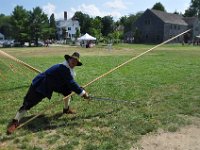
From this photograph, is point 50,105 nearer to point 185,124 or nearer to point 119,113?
point 119,113

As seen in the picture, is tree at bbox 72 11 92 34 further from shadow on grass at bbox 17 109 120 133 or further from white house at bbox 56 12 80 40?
shadow on grass at bbox 17 109 120 133

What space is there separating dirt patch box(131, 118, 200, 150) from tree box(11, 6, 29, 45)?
7320cm

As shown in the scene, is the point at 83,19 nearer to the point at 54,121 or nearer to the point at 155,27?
the point at 155,27

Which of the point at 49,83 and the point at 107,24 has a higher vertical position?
the point at 107,24

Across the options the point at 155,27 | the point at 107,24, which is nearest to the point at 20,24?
the point at 155,27

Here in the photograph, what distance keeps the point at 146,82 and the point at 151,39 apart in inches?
3082

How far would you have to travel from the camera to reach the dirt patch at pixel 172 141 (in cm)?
674

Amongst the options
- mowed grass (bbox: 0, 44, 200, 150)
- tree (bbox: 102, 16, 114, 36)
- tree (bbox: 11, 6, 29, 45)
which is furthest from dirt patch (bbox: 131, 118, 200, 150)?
tree (bbox: 102, 16, 114, 36)

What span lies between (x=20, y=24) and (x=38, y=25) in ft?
12.2

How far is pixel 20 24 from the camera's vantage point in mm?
79875

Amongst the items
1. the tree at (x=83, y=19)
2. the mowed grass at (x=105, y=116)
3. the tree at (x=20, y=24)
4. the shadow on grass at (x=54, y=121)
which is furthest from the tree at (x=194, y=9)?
the shadow on grass at (x=54, y=121)

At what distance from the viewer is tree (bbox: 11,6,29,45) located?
3110 inches

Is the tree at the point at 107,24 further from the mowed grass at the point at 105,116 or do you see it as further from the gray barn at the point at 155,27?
the mowed grass at the point at 105,116

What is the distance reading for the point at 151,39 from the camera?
91500 millimetres
